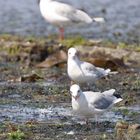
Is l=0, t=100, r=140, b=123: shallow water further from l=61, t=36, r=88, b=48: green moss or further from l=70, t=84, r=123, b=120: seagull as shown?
l=61, t=36, r=88, b=48: green moss

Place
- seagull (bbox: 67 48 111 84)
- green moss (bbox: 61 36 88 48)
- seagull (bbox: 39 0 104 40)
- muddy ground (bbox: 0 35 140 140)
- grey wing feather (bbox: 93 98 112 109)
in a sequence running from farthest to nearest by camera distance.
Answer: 1. seagull (bbox: 39 0 104 40)
2. green moss (bbox: 61 36 88 48)
3. seagull (bbox: 67 48 111 84)
4. grey wing feather (bbox: 93 98 112 109)
5. muddy ground (bbox: 0 35 140 140)

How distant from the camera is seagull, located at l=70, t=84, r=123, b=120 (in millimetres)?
9930

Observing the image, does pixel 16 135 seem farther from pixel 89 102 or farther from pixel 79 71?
pixel 79 71

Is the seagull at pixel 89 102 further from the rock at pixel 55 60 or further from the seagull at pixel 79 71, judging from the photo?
the rock at pixel 55 60

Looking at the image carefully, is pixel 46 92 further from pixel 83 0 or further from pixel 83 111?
pixel 83 0

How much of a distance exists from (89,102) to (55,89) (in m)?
2.57

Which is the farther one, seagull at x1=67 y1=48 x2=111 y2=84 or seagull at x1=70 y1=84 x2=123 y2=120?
seagull at x1=67 y1=48 x2=111 y2=84

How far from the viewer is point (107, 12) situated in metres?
24.4

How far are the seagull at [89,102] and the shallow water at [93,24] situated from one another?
8.84 metres

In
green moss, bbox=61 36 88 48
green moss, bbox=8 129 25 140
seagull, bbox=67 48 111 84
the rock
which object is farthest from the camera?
green moss, bbox=61 36 88 48

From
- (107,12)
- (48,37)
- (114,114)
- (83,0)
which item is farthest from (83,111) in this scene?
(83,0)

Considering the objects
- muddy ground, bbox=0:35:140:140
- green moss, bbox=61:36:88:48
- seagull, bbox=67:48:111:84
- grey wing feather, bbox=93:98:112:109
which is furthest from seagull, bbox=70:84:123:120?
green moss, bbox=61:36:88:48

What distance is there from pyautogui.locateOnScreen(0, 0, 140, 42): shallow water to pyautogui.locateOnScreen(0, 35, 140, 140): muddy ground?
9.39ft

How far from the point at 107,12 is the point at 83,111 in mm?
14643
